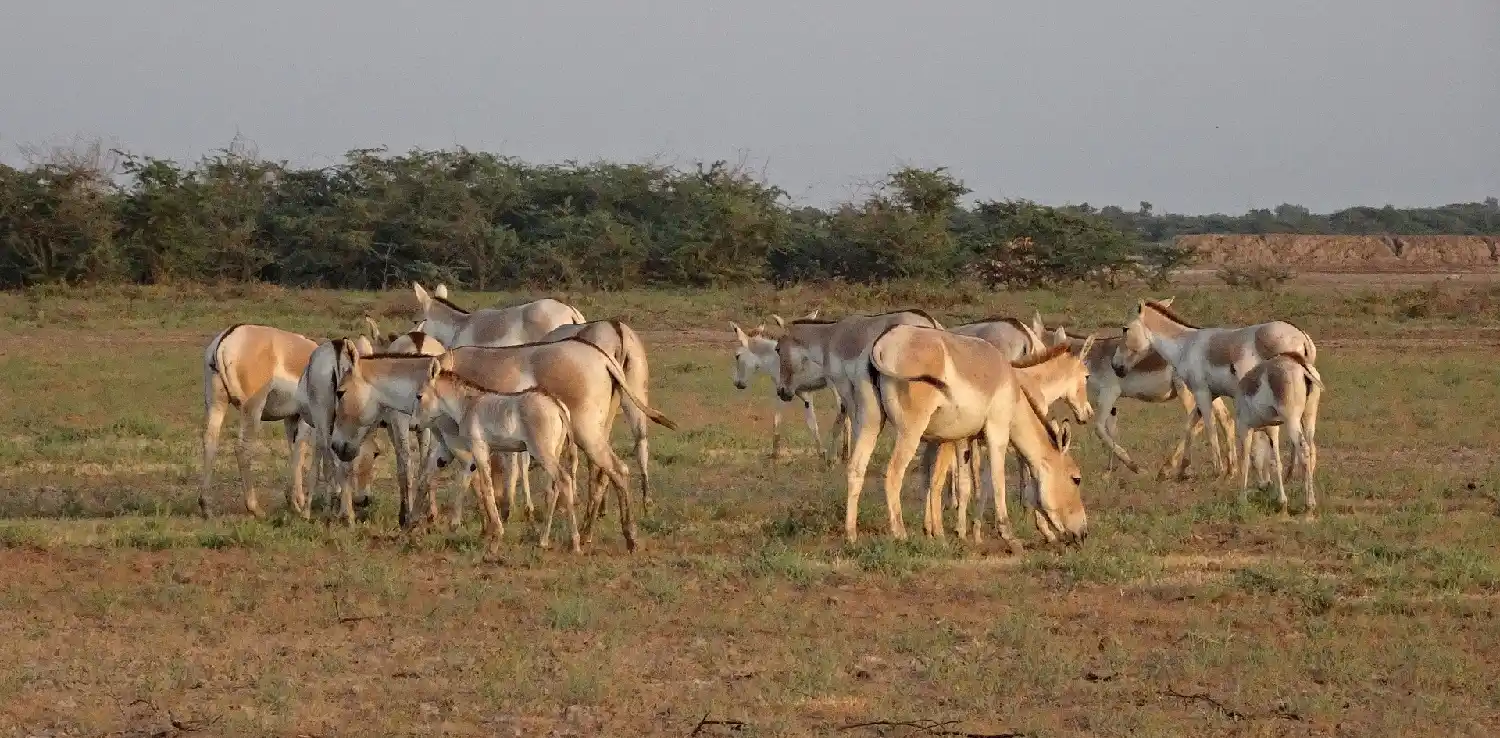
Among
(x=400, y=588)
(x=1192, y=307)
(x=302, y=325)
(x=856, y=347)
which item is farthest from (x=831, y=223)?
(x=400, y=588)

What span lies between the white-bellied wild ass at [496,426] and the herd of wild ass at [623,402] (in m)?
0.01

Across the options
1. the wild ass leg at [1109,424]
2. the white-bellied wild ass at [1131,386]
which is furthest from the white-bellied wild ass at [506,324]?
the wild ass leg at [1109,424]

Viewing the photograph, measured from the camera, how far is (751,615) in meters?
9.78

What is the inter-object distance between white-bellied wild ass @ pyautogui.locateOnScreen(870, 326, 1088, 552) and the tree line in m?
29.8

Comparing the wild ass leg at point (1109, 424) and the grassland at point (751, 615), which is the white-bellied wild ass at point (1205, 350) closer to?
the wild ass leg at point (1109, 424)

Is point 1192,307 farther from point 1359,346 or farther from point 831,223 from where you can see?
point 831,223

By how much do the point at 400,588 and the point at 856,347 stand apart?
5458mm

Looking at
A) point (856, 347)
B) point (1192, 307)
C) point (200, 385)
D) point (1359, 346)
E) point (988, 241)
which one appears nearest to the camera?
point (856, 347)

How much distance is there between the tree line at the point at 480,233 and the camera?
4103 cm

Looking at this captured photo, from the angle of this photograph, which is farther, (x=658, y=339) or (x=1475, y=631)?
(x=658, y=339)

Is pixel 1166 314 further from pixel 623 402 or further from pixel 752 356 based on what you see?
pixel 623 402

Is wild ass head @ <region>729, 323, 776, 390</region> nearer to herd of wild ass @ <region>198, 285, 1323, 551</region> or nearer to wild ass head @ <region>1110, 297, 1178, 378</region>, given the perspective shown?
herd of wild ass @ <region>198, 285, 1323, 551</region>

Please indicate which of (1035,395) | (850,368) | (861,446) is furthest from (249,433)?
(1035,395)

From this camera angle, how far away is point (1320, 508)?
13.8 meters
